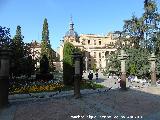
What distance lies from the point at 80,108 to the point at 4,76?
4.42 meters

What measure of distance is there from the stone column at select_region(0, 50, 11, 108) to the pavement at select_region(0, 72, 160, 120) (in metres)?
0.45

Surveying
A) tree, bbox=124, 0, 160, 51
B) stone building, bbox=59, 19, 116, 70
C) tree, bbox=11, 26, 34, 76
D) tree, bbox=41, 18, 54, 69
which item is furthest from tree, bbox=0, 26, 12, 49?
stone building, bbox=59, 19, 116, 70

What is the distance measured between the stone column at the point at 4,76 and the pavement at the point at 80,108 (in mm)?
451

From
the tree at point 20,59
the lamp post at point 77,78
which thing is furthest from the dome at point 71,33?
the lamp post at point 77,78

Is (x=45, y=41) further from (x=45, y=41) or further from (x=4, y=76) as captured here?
(x=4, y=76)

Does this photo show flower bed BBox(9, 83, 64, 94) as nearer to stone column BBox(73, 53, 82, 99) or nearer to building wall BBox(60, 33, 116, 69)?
stone column BBox(73, 53, 82, 99)

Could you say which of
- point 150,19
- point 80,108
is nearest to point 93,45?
point 150,19

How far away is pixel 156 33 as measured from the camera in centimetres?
4956

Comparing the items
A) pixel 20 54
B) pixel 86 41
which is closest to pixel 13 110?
pixel 20 54

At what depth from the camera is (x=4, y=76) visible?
1777 centimetres

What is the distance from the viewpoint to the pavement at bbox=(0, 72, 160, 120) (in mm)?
14844

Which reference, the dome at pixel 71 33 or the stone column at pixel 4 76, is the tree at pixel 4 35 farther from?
the dome at pixel 71 33

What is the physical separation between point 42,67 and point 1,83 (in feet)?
65.0

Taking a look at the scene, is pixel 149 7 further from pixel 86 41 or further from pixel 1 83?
pixel 86 41
